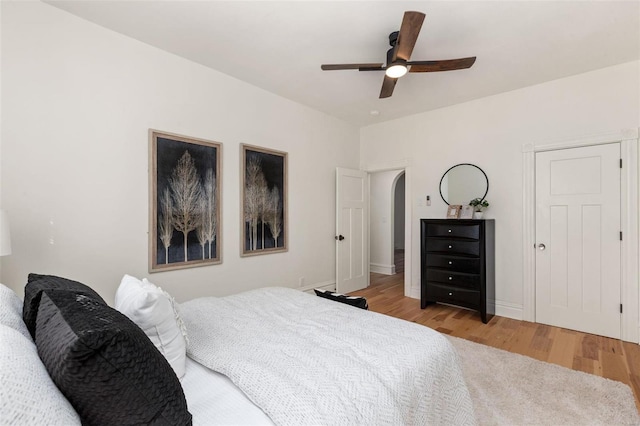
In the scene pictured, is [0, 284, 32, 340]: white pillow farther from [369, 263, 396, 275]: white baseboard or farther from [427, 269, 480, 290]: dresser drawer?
[369, 263, 396, 275]: white baseboard

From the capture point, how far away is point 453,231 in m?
3.72

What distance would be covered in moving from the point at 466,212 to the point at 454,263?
711mm

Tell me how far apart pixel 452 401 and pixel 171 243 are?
8.34ft

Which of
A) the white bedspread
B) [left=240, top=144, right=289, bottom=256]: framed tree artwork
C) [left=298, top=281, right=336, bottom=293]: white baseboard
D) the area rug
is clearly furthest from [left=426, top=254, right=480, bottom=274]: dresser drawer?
the white bedspread

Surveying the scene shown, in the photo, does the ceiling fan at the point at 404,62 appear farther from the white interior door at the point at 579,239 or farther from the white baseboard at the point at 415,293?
the white baseboard at the point at 415,293

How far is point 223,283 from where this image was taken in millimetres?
3211

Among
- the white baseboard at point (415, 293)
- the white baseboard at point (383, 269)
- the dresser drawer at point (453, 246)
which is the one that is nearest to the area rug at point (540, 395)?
the dresser drawer at point (453, 246)

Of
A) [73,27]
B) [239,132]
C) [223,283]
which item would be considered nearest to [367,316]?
[223,283]

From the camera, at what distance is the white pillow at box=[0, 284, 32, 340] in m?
0.98

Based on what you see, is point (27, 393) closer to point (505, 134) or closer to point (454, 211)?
point (454, 211)

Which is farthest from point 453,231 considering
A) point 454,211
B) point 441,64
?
point 441,64

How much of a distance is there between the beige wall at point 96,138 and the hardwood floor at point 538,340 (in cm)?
207

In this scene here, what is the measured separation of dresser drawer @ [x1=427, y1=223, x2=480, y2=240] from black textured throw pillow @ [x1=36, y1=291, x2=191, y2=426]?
3503mm

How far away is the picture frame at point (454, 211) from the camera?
3.89 m
